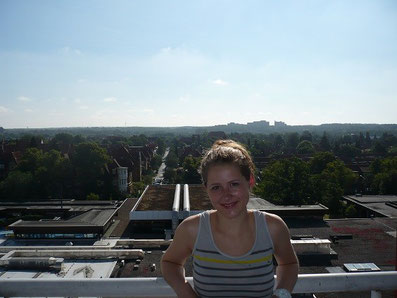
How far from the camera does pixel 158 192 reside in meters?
24.0

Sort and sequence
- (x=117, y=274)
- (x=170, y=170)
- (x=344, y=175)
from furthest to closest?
(x=170, y=170) < (x=344, y=175) < (x=117, y=274)

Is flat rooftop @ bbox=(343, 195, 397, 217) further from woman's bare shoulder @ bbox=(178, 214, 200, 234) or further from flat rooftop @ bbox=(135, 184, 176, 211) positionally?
woman's bare shoulder @ bbox=(178, 214, 200, 234)

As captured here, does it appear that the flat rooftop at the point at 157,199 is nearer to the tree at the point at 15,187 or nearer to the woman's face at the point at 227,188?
the tree at the point at 15,187

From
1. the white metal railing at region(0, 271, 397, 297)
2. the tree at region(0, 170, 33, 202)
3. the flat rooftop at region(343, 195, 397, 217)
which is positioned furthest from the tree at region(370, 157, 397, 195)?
the white metal railing at region(0, 271, 397, 297)

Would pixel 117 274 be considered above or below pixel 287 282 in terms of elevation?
below

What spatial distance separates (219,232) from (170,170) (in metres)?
43.2

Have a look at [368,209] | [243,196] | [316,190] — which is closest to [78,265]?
[243,196]

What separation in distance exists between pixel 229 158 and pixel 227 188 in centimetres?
15

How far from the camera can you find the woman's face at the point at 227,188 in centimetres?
163

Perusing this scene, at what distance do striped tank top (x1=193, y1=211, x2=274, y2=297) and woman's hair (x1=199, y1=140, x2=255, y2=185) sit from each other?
0.97 feet

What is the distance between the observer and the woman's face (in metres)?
1.63

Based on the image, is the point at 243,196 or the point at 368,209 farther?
the point at 368,209

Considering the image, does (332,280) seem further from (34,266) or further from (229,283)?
(34,266)

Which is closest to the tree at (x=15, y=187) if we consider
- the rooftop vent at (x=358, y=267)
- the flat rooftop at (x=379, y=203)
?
the rooftop vent at (x=358, y=267)
